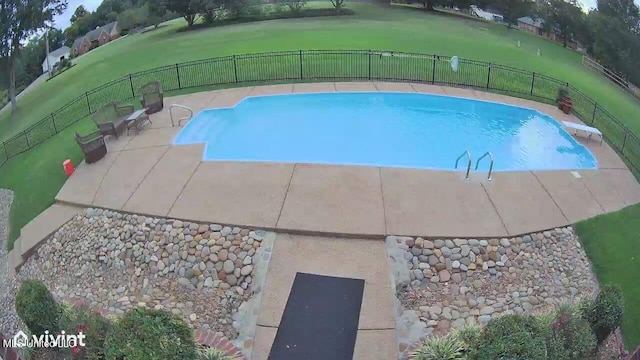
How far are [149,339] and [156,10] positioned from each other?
35285mm

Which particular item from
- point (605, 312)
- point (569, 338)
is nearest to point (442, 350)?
Answer: point (569, 338)

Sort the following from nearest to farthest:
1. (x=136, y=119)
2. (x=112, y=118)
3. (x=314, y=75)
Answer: (x=136, y=119), (x=112, y=118), (x=314, y=75)

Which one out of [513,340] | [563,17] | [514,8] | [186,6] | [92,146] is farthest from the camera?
[514,8]

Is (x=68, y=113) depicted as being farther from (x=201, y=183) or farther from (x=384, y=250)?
(x=384, y=250)

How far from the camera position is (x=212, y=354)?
7.74 m

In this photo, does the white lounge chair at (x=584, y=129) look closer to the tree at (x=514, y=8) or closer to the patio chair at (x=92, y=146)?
the patio chair at (x=92, y=146)

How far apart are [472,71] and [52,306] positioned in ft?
60.9

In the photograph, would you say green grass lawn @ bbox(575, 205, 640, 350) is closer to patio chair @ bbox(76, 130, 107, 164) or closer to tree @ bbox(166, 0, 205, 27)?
patio chair @ bbox(76, 130, 107, 164)

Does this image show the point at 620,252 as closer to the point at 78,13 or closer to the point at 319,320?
the point at 319,320

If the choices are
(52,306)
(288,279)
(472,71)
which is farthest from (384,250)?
(472,71)

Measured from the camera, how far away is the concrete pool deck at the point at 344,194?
10.7 metres

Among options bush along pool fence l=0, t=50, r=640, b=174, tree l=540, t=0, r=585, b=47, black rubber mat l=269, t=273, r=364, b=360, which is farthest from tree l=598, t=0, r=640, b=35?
black rubber mat l=269, t=273, r=364, b=360

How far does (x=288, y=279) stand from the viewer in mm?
9523

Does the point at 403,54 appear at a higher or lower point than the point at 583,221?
higher
